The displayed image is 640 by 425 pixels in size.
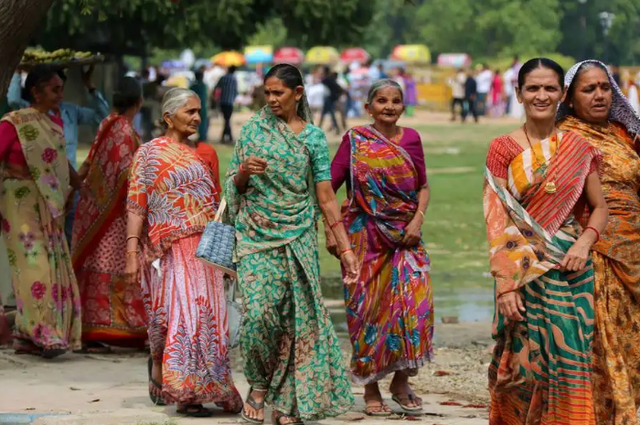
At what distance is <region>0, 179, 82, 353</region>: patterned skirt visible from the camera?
31.2ft

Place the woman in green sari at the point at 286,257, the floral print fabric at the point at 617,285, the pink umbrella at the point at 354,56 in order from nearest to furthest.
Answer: the floral print fabric at the point at 617,285
the woman in green sari at the point at 286,257
the pink umbrella at the point at 354,56

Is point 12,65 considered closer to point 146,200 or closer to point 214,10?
point 146,200

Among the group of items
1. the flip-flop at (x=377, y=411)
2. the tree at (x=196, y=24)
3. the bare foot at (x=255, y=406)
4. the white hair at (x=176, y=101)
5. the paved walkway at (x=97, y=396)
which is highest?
the tree at (x=196, y=24)

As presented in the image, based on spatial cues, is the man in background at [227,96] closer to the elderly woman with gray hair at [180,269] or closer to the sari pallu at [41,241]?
the sari pallu at [41,241]

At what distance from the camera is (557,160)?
6105mm

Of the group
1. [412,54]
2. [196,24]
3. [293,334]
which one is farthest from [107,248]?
[412,54]

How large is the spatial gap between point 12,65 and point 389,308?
8.04 ft

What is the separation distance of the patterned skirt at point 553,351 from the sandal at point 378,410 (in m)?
1.80

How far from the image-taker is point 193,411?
303 inches

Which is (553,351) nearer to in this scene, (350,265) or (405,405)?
(350,265)

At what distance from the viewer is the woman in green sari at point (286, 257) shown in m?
7.16

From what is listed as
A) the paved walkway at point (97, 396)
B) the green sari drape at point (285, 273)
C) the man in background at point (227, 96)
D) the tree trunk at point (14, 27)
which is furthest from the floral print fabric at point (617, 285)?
the man in background at point (227, 96)

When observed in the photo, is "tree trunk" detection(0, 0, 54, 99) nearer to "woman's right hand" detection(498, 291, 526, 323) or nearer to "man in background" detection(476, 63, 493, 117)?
"woman's right hand" detection(498, 291, 526, 323)

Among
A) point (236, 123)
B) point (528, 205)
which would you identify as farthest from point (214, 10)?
point (528, 205)
